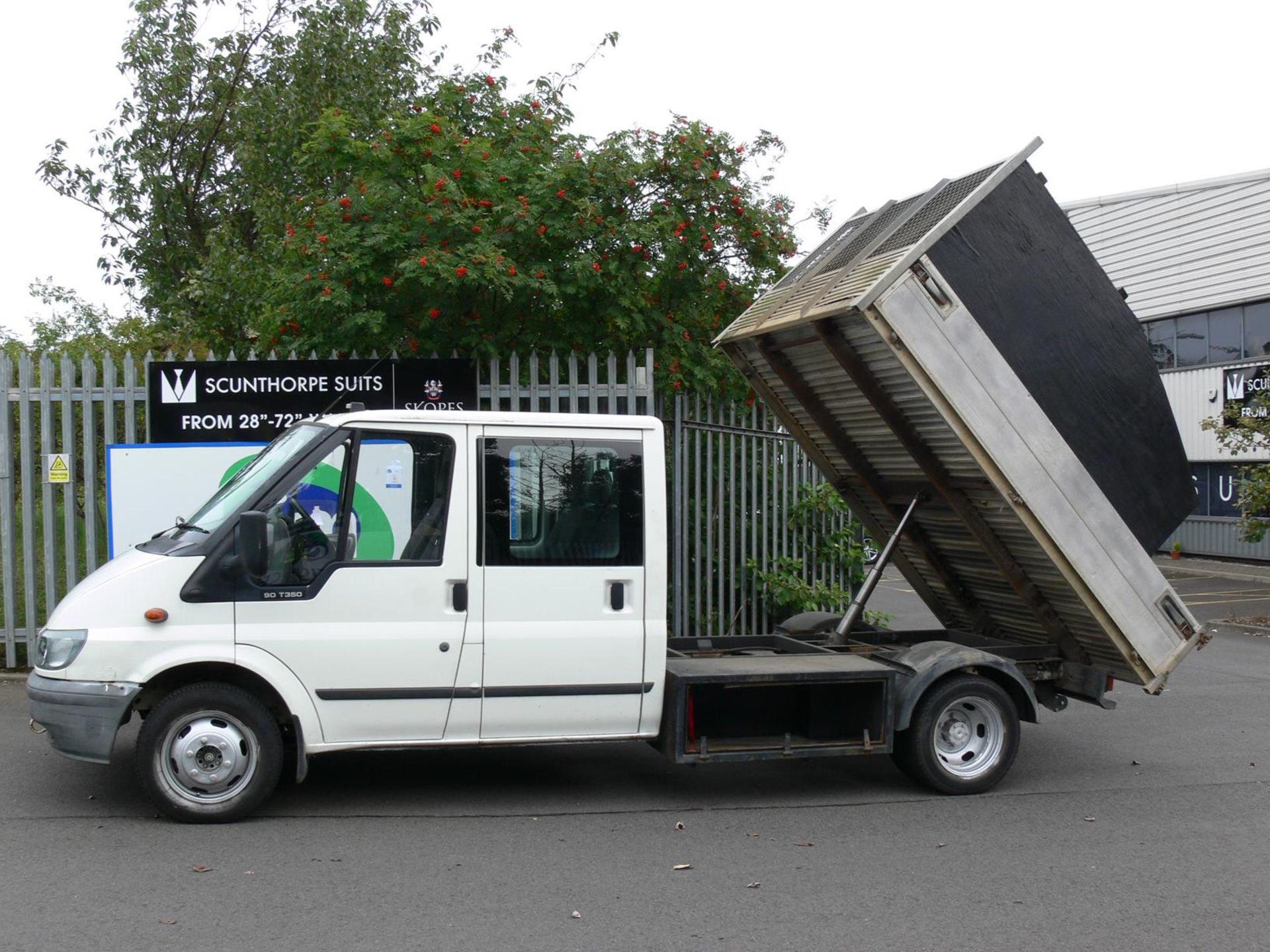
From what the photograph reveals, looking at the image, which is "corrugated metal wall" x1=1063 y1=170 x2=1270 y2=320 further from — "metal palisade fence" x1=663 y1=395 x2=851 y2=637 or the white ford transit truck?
the white ford transit truck

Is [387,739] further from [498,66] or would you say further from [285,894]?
[498,66]

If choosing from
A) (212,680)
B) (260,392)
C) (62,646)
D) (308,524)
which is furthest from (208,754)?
(260,392)

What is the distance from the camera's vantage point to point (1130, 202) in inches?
1045

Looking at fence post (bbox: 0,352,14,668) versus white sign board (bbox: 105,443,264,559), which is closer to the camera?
white sign board (bbox: 105,443,264,559)

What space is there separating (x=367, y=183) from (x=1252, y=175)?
19.0 m

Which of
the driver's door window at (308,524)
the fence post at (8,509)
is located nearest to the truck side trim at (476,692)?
the driver's door window at (308,524)

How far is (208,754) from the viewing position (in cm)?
605

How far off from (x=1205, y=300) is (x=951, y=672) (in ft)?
68.0

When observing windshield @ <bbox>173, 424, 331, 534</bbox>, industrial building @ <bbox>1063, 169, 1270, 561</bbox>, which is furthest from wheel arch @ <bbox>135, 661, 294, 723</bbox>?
industrial building @ <bbox>1063, 169, 1270, 561</bbox>

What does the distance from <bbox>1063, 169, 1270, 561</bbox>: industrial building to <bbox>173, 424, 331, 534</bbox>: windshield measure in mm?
20058

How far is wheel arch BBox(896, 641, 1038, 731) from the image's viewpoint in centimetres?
669

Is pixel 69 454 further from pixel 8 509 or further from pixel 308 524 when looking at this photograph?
pixel 308 524

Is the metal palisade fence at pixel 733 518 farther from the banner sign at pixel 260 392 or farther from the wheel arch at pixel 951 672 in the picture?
the wheel arch at pixel 951 672

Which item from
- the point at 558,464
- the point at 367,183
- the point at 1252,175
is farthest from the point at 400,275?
the point at 1252,175
